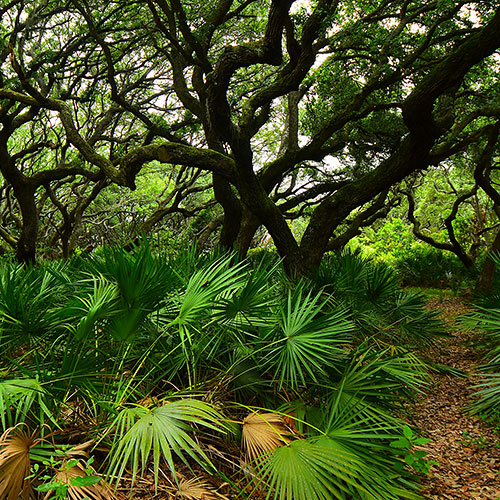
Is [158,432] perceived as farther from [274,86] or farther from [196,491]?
[274,86]

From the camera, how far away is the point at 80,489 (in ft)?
7.09

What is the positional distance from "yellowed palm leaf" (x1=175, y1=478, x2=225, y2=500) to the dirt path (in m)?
1.38

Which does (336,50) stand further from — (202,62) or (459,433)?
(459,433)

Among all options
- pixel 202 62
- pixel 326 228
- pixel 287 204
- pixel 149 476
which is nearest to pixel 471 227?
pixel 287 204

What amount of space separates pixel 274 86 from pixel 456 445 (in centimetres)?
567

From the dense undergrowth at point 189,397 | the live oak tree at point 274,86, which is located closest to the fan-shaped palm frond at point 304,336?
the dense undergrowth at point 189,397

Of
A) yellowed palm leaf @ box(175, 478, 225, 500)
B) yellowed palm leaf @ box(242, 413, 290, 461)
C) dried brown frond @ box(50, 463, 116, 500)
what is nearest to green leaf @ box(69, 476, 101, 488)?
dried brown frond @ box(50, 463, 116, 500)

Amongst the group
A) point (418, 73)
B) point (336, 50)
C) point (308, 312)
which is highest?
point (336, 50)

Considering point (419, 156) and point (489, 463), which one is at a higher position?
point (419, 156)

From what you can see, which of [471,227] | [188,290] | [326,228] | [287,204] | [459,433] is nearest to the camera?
[188,290]

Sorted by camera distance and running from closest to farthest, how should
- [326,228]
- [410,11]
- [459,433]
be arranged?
[459,433] → [326,228] → [410,11]

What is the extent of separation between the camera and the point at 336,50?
27.6 feet

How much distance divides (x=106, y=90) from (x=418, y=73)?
8.15 metres

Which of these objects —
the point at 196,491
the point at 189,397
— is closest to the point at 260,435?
the point at 196,491
